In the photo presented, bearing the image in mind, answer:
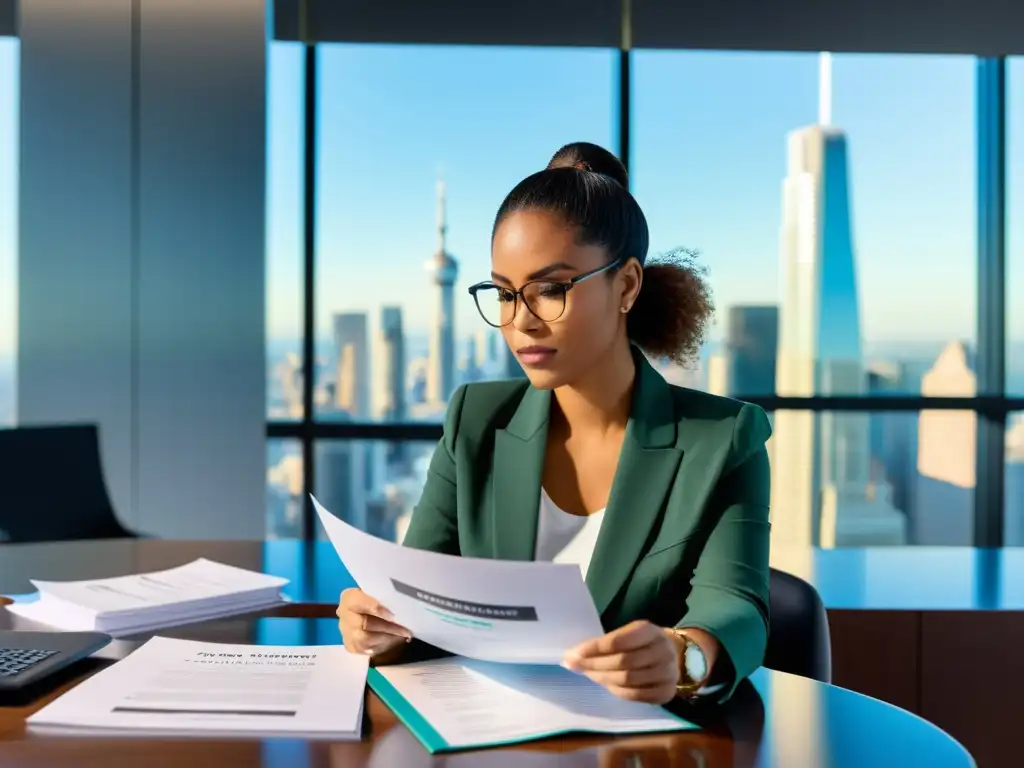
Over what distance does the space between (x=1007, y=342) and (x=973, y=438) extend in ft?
1.50

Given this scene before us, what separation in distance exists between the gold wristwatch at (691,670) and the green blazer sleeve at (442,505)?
49 cm

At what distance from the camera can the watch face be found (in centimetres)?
101

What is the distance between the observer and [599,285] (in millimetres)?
1269

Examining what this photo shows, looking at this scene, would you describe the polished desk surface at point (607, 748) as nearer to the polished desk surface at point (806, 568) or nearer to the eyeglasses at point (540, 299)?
the eyeglasses at point (540, 299)

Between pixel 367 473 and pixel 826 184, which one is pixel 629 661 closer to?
pixel 367 473

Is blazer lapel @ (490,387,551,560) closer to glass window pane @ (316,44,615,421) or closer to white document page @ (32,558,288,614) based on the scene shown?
white document page @ (32,558,288,614)

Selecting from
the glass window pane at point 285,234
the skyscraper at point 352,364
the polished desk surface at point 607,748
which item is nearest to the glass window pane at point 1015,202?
the skyscraper at point 352,364

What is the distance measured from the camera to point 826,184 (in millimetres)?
4496

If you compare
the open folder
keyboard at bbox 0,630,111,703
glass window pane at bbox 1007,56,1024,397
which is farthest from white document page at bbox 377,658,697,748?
glass window pane at bbox 1007,56,1024,397

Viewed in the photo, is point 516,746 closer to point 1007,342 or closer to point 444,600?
point 444,600

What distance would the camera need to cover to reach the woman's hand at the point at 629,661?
3.06 feet

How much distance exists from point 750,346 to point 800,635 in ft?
11.0

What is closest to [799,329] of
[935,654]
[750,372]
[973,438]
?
[750,372]

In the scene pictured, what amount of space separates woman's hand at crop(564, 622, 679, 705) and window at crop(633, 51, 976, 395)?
3.66 m
